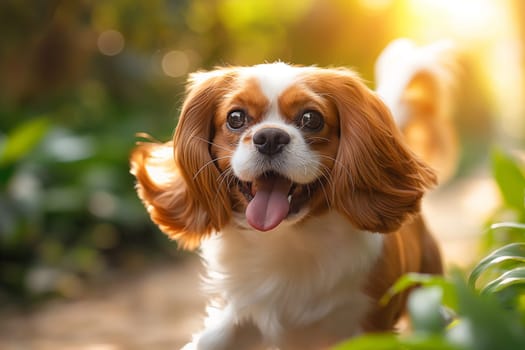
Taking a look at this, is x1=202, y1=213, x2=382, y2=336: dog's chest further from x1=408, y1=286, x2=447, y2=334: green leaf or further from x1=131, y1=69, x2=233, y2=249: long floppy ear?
x1=408, y1=286, x2=447, y2=334: green leaf

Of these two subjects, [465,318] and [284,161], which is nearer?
[465,318]

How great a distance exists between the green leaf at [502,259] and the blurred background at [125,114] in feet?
2.82

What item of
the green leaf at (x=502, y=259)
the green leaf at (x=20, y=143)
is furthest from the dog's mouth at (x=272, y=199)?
the green leaf at (x=20, y=143)

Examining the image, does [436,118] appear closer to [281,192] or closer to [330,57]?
[281,192]

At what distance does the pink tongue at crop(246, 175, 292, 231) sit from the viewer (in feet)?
7.52

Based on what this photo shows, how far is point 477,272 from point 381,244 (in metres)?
0.36

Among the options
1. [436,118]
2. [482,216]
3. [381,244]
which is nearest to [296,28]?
[482,216]

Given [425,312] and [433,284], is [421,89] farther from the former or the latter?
[425,312]

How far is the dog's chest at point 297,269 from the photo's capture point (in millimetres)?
2475

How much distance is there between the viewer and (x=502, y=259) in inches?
91.5

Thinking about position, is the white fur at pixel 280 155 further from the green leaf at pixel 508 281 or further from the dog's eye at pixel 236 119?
the green leaf at pixel 508 281

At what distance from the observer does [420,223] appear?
305 centimetres

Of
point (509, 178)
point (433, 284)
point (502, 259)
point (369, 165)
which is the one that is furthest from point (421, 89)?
point (433, 284)

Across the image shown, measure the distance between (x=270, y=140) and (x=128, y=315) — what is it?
2.39m
